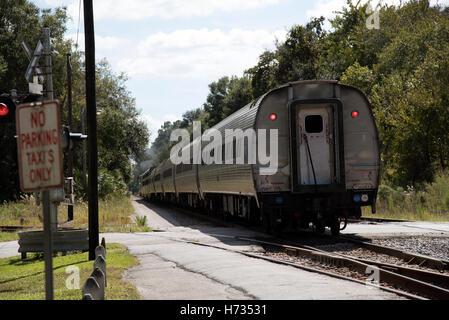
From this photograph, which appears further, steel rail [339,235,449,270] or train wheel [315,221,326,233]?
train wheel [315,221,326,233]

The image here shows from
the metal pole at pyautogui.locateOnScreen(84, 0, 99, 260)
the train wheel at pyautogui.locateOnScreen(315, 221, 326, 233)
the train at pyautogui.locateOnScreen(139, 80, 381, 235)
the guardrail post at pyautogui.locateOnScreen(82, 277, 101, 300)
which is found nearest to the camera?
the guardrail post at pyautogui.locateOnScreen(82, 277, 101, 300)

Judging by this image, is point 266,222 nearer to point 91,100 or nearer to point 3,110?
point 91,100

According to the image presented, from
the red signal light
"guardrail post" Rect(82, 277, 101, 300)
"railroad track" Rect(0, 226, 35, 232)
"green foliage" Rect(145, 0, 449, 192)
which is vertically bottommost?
"railroad track" Rect(0, 226, 35, 232)

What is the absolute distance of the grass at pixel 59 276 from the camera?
344 inches

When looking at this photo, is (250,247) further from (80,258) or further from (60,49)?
(60,49)

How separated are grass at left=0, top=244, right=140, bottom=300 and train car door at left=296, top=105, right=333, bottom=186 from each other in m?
4.87

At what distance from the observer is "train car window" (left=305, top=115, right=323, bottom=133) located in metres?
15.7

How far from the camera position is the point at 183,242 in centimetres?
1597

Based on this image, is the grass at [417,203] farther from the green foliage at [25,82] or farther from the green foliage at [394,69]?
the green foliage at [25,82]

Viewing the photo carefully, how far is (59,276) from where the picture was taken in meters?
11.3

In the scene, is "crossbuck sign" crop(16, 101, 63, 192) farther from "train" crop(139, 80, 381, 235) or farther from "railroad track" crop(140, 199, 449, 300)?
"train" crop(139, 80, 381, 235)

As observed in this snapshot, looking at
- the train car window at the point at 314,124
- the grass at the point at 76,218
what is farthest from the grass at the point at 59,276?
the grass at the point at 76,218

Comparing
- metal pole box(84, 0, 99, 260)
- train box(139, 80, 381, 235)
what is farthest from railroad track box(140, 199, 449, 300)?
metal pole box(84, 0, 99, 260)
